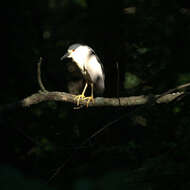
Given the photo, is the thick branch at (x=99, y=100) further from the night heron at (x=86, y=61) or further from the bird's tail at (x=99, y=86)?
the bird's tail at (x=99, y=86)

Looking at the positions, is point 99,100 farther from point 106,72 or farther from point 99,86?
point 106,72

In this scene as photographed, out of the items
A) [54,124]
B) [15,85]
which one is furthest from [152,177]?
[15,85]

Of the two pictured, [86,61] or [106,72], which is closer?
[86,61]

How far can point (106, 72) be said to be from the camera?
3600 millimetres

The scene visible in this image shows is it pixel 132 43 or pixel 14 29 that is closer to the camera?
pixel 132 43

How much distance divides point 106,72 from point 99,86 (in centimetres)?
32

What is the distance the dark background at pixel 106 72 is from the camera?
3289 mm

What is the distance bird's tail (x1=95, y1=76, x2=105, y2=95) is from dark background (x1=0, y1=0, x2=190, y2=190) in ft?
0.57

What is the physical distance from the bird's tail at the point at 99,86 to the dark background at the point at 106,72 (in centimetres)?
18

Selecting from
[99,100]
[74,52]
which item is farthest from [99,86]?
[99,100]

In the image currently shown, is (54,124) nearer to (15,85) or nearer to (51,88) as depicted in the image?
(51,88)

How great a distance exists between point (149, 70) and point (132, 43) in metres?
0.48

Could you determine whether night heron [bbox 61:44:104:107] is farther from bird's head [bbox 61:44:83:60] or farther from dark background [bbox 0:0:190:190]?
dark background [bbox 0:0:190:190]

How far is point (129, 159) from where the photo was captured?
9.48ft
